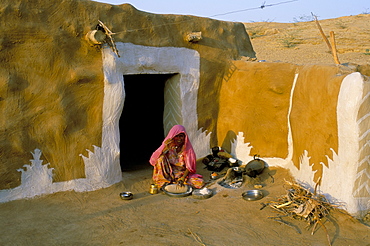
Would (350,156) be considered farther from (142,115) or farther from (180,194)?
(142,115)

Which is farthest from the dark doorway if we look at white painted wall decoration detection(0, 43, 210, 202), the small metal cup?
the small metal cup

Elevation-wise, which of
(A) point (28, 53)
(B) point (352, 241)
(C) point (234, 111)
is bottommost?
(B) point (352, 241)

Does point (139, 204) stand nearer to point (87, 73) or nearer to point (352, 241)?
Answer: point (87, 73)

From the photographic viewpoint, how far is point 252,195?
5062 mm

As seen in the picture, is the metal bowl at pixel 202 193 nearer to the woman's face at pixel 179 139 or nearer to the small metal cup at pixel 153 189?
the small metal cup at pixel 153 189

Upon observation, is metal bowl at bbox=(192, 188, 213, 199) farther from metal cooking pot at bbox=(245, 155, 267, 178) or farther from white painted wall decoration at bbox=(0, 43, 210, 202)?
white painted wall decoration at bbox=(0, 43, 210, 202)

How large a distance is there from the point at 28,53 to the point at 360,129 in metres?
4.28

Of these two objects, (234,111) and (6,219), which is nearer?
(6,219)

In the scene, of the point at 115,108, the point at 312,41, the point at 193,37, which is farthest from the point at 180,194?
the point at 312,41

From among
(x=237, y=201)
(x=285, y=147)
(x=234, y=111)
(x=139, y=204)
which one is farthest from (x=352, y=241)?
(x=234, y=111)

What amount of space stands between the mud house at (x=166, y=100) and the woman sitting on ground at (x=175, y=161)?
641 mm

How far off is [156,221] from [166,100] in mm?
2815

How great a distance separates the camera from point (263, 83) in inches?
239

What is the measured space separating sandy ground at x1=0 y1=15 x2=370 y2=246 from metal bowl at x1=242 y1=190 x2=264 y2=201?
0.20 ft
